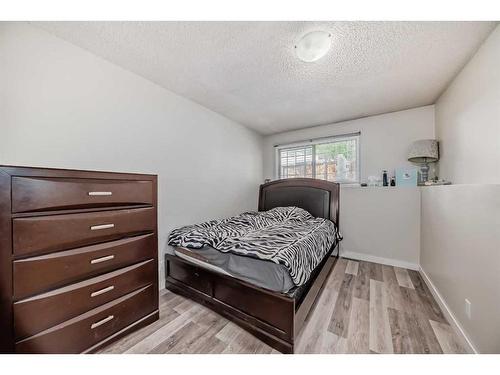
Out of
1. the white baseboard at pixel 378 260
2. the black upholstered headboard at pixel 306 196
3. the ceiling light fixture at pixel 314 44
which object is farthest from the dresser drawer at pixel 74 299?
the white baseboard at pixel 378 260

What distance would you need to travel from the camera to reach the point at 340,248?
3098 millimetres

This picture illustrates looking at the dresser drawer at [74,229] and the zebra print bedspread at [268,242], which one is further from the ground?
the dresser drawer at [74,229]

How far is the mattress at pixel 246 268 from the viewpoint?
1.33 meters

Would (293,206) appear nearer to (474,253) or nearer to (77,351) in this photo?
(474,253)

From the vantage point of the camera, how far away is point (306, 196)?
10.5 feet

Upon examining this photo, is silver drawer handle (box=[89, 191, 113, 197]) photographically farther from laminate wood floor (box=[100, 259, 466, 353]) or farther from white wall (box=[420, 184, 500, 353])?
white wall (box=[420, 184, 500, 353])

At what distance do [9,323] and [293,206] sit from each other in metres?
3.03

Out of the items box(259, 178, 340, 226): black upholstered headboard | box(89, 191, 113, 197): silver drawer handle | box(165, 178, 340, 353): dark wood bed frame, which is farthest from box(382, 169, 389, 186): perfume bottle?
box(89, 191, 113, 197): silver drawer handle

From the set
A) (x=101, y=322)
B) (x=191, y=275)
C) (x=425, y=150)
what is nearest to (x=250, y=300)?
(x=191, y=275)

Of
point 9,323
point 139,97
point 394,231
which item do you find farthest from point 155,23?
point 394,231

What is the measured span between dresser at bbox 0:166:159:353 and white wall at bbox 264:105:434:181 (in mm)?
3047

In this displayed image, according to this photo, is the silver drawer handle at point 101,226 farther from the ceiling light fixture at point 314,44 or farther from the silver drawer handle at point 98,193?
the ceiling light fixture at point 314,44

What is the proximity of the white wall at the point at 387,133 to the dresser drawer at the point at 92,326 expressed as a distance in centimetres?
326
